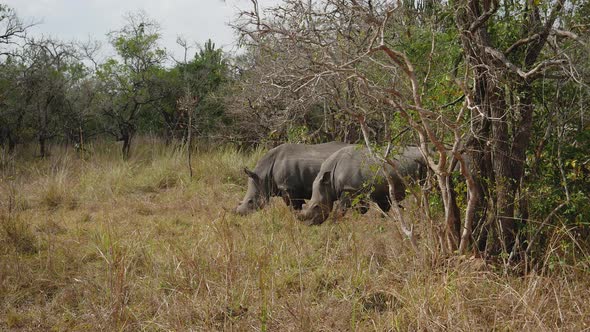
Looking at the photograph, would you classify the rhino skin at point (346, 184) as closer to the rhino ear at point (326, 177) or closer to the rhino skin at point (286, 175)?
the rhino ear at point (326, 177)

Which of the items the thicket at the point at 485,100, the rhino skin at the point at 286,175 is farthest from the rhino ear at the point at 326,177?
the thicket at the point at 485,100

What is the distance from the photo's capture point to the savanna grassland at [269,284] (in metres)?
3.94

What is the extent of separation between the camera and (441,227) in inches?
188

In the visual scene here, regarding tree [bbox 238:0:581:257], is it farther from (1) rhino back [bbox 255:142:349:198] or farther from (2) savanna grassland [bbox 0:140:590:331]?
(1) rhino back [bbox 255:142:349:198]

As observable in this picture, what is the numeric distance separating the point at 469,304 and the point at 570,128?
70.8 inches

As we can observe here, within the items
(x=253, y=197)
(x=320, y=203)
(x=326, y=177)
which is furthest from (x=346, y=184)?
(x=253, y=197)

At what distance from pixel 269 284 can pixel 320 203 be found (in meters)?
2.73

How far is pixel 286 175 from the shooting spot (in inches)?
351

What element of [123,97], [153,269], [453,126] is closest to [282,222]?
[153,269]

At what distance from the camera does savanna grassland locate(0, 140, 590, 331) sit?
3.94m

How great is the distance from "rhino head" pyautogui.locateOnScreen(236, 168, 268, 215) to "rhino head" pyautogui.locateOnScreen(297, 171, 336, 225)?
3.83ft

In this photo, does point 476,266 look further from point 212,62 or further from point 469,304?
point 212,62

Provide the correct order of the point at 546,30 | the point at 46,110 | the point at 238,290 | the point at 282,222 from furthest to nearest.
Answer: the point at 46,110 → the point at 282,222 → the point at 238,290 → the point at 546,30

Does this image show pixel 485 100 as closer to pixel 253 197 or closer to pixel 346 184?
pixel 346 184
